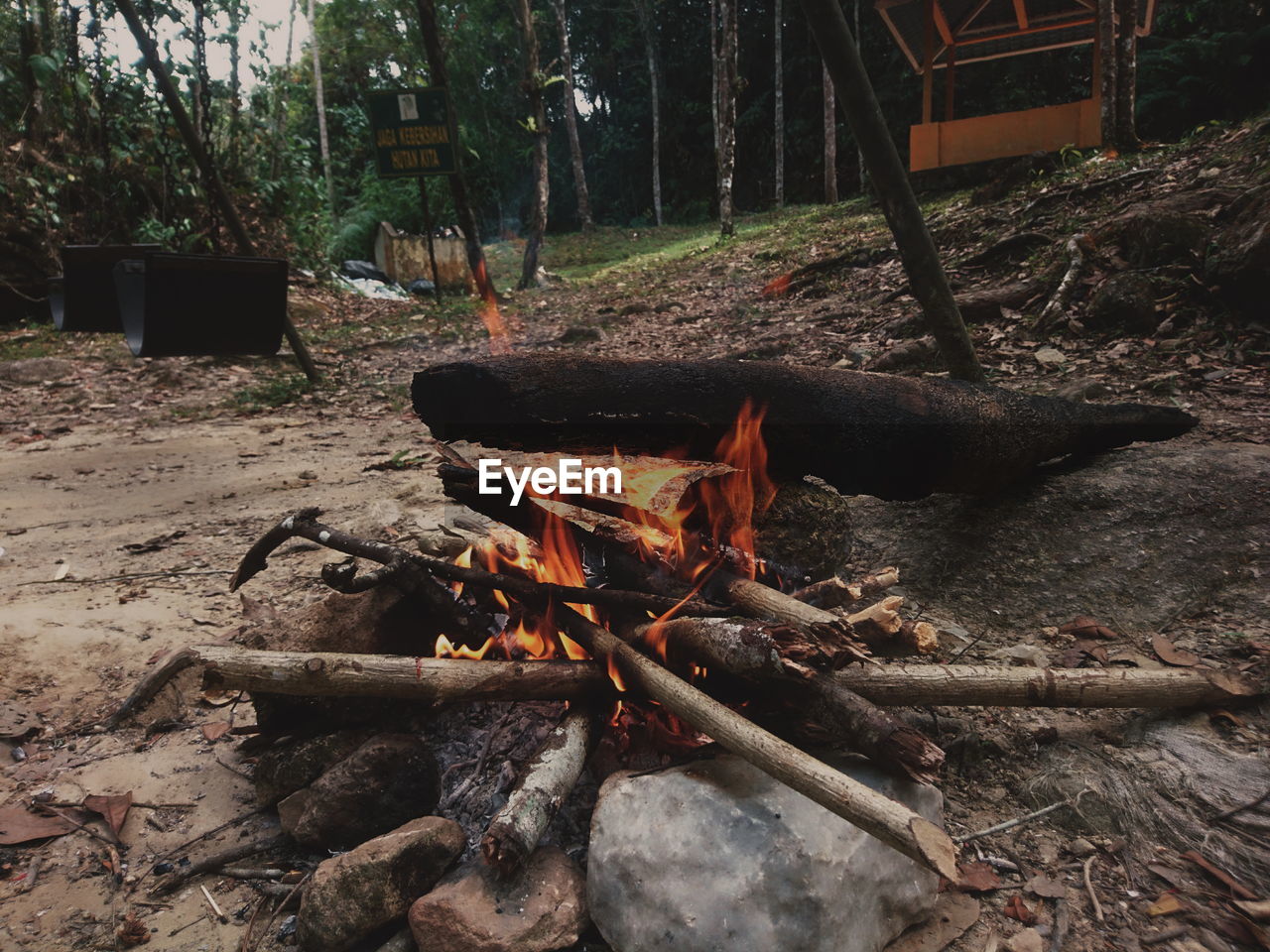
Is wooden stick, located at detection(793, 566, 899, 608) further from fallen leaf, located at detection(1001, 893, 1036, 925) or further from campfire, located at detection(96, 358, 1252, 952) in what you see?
fallen leaf, located at detection(1001, 893, 1036, 925)

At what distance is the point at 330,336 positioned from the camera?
1141 centimetres

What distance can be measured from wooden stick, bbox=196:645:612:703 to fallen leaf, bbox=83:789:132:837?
0.57 m

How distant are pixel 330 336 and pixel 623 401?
1014cm

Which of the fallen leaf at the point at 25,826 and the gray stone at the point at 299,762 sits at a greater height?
the gray stone at the point at 299,762

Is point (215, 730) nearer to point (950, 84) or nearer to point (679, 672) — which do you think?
point (679, 672)

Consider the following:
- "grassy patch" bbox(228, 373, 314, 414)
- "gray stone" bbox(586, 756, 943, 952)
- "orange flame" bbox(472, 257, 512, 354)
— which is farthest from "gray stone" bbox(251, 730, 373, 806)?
"orange flame" bbox(472, 257, 512, 354)

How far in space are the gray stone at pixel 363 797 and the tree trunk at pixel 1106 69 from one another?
11.9 meters

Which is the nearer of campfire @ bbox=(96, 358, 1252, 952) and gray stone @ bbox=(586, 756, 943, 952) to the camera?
gray stone @ bbox=(586, 756, 943, 952)

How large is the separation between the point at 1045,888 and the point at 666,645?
46.8 inches

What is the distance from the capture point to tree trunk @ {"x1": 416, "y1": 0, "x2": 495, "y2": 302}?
385 inches

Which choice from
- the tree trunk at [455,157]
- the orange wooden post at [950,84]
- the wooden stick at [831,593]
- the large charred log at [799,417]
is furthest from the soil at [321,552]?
the orange wooden post at [950,84]

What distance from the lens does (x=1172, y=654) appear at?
2541 mm

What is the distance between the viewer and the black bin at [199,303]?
4.73 metres

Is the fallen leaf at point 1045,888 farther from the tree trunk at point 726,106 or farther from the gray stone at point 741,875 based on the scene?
the tree trunk at point 726,106
